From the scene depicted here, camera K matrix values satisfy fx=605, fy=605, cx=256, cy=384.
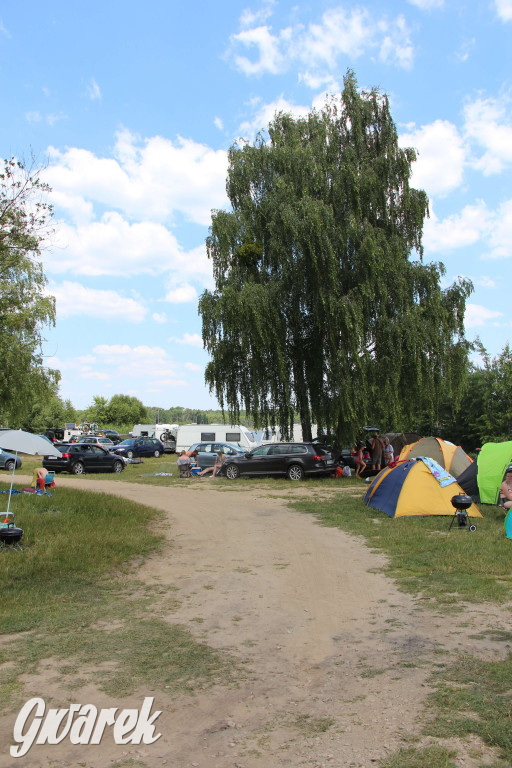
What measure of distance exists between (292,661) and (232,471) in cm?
1838

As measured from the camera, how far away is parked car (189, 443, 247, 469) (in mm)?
28031

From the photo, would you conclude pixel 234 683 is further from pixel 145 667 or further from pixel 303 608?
pixel 303 608

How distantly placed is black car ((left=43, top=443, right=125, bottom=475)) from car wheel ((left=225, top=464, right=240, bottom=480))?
7.94 m

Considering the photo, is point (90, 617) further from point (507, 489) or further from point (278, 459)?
point (278, 459)

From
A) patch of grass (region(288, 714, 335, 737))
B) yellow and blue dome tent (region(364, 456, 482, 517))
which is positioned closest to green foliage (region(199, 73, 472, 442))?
yellow and blue dome tent (region(364, 456, 482, 517))

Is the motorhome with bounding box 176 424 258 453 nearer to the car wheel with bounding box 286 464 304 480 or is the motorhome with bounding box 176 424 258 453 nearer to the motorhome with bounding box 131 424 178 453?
the motorhome with bounding box 131 424 178 453

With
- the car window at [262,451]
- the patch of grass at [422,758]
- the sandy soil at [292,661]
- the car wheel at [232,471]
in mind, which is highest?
the car window at [262,451]

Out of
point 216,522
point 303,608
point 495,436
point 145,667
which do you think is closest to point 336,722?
point 145,667

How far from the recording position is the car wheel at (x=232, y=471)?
23.5 metres

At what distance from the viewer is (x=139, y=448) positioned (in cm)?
4181

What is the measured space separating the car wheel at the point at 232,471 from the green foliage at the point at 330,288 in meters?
2.50

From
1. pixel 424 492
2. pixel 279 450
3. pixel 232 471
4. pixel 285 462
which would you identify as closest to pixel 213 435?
pixel 232 471

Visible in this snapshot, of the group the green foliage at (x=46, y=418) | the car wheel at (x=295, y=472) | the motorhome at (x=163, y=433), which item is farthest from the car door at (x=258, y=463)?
the green foliage at (x=46, y=418)

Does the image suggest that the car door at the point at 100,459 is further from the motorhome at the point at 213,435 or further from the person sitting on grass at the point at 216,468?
the motorhome at the point at 213,435
